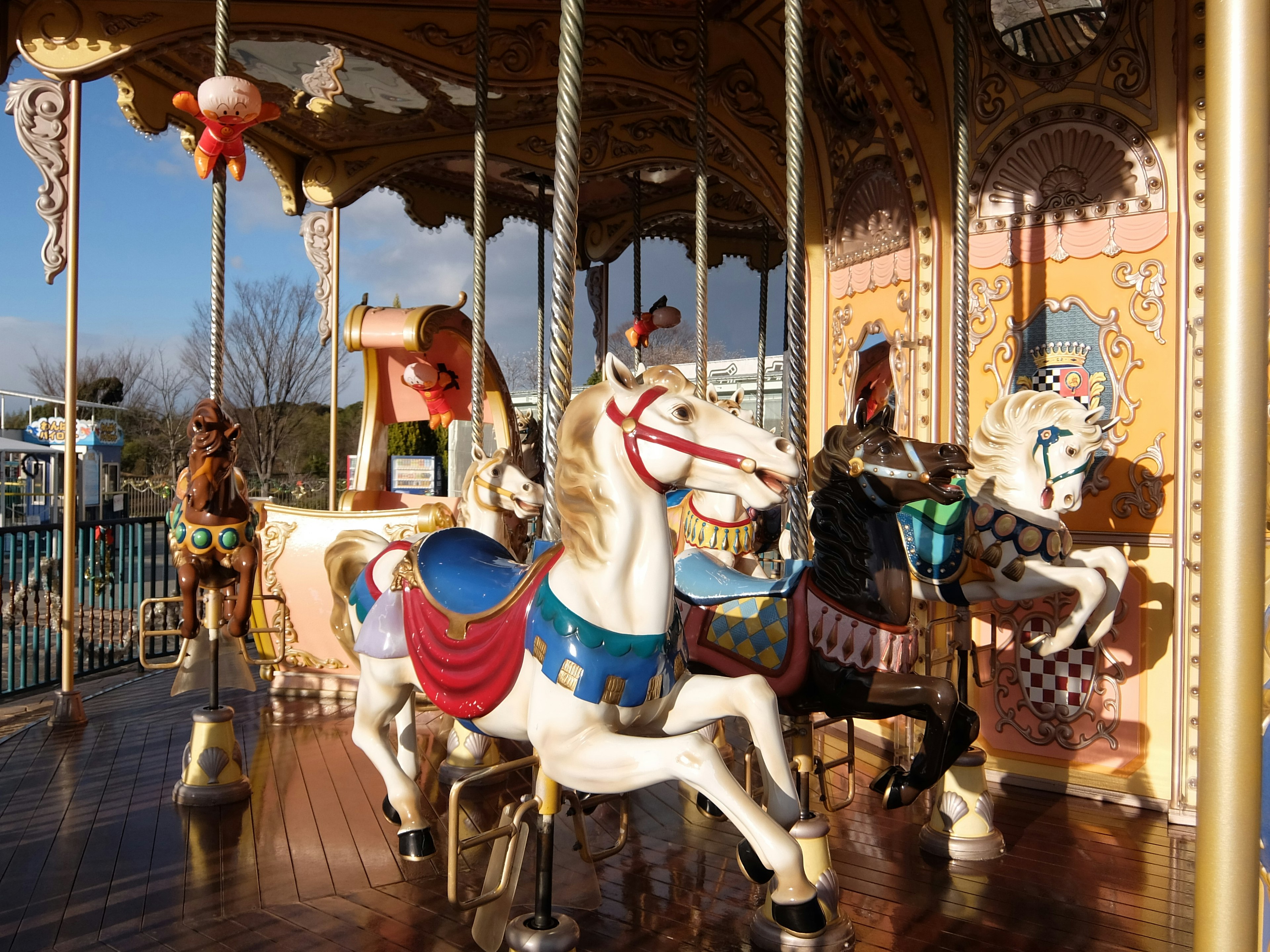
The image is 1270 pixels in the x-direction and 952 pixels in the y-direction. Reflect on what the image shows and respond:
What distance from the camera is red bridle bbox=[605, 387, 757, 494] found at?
2045 mm

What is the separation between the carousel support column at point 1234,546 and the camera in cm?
96

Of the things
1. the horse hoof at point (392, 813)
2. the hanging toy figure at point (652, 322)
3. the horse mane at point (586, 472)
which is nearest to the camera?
the horse mane at point (586, 472)

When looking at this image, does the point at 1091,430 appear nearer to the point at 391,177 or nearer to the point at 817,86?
the point at 817,86

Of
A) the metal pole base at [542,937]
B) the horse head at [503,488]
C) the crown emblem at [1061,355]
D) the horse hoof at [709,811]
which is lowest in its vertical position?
the horse hoof at [709,811]

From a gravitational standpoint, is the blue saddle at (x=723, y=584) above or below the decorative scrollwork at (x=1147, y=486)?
below

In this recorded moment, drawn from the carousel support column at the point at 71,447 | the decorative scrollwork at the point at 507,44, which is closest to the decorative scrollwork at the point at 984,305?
the decorative scrollwork at the point at 507,44

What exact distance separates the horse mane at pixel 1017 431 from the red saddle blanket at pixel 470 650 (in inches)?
94.6

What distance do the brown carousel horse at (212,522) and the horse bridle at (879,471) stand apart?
259cm

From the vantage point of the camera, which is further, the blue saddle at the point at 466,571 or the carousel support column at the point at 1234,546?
the blue saddle at the point at 466,571

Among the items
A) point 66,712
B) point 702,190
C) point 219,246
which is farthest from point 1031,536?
point 66,712

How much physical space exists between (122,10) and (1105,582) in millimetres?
5605

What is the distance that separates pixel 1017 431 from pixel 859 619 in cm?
151

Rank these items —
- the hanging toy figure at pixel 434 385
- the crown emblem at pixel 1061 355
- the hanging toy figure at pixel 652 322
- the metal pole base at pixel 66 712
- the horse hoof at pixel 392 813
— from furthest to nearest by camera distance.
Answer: the hanging toy figure at pixel 652 322
the hanging toy figure at pixel 434 385
the metal pole base at pixel 66 712
the crown emblem at pixel 1061 355
the horse hoof at pixel 392 813

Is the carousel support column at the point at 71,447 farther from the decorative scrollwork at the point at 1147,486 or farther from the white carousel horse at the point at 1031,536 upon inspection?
the decorative scrollwork at the point at 1147,486
